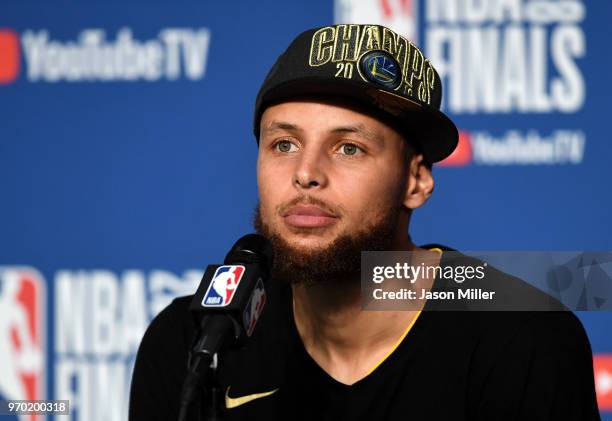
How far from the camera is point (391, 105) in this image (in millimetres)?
1458

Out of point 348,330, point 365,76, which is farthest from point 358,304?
point 365,76

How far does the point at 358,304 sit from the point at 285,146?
0.32 meters

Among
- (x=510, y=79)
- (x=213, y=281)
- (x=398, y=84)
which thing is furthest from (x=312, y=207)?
(x=510, y=79)

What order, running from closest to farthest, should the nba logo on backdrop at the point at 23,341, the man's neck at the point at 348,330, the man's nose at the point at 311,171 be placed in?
the man's nose at the point at 311,171
the man's neck at the point at 348,330
the nba logo on backdrop at the point at 23,341

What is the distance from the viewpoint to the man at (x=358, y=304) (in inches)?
55.2

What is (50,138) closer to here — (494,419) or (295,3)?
(295,3)

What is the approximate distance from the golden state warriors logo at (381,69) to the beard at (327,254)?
0.22m

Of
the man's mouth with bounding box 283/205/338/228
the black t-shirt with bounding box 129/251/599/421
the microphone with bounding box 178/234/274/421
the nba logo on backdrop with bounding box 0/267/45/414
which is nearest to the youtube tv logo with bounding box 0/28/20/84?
the nba logo on backdrop with bounding box 0/267/45/414

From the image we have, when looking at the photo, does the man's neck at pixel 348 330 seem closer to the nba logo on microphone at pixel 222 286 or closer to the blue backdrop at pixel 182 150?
the nba logo on microphone at pixel 222 286

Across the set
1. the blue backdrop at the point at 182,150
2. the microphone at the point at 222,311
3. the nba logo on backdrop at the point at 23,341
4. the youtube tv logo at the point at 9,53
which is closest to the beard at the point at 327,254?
the microphone at the point at 222,311

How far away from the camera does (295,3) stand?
2584 mm

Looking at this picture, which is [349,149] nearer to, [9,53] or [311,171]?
[311,171]

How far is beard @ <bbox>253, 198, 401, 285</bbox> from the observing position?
1411 millimetres

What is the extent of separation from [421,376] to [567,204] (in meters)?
1.18
